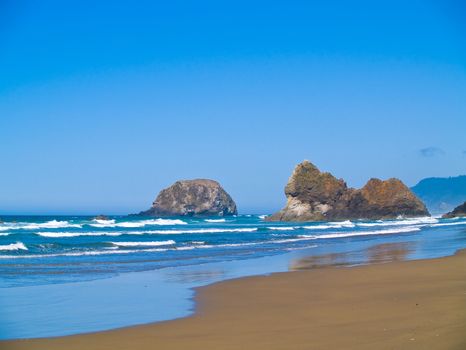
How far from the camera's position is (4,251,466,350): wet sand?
7182mm

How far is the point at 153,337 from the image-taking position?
26.2ft

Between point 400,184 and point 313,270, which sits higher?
point 400,184

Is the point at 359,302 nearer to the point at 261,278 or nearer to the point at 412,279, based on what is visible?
the point at 412,279

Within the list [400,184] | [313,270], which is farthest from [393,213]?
[313,270]

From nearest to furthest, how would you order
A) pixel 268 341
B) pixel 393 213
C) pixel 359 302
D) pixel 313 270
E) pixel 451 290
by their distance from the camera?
pixel 268 341, pixel 359 302, pixel 451 290, pixel 313 270, pixel 393 213

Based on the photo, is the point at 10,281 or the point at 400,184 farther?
the point at 400,184

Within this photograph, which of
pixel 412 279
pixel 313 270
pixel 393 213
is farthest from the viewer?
pixel 393 213

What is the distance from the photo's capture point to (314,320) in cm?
873

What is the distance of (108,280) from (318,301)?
6.53 metres

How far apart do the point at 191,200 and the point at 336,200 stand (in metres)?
45.8

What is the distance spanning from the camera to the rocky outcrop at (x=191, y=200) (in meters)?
127

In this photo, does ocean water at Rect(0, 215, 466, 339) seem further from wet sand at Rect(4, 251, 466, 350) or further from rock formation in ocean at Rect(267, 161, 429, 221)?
rock formation in ocean at Rect(267, 161, 429, 221)

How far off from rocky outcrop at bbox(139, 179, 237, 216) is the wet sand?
11383cm

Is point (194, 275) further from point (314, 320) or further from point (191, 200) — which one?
point (191, 200)
